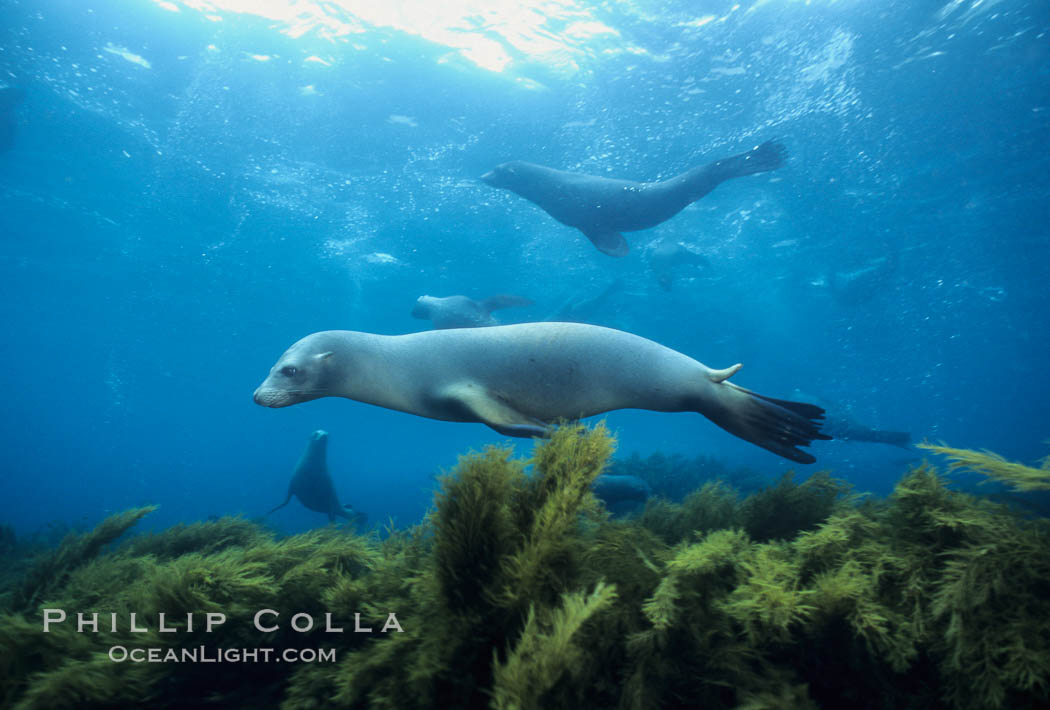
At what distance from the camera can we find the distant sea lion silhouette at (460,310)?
27.8 ft

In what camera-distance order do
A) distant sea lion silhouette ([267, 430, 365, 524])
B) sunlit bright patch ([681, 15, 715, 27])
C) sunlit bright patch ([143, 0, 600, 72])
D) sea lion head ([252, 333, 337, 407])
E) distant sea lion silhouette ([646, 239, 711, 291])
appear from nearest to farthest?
sea lion head ([252, 333, 337, 407]) < sunlit bright patch ([681, 15, 715, 27]) < sunlit bright patch ([143, 0, 600, 72]) < distant sea lion silhouette ([267, 430, 365, 524]) < distant sea lion silhouette ([646, 239, 711, 291])

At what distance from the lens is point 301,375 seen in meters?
3.16

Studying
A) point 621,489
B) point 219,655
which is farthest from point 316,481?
point 219,655

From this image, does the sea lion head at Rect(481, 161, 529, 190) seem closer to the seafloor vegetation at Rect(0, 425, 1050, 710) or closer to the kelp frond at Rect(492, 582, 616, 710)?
the seafloor vegetation at Rect(0, 425, 1050, 710)

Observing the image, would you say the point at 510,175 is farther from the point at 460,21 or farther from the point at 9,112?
the point at 9,112

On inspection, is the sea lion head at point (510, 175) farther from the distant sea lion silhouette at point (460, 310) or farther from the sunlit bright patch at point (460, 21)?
the sunlit bright patch at point (460, 21)

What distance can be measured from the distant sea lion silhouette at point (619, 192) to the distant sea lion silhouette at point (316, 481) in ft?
24.4

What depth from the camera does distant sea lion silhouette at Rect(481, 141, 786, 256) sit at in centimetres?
809

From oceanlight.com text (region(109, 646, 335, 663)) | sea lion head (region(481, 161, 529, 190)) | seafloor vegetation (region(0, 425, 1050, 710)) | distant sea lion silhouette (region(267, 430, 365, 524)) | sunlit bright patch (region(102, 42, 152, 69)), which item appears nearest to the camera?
seafloor vegetation (region(0, 425, 1050, 710))

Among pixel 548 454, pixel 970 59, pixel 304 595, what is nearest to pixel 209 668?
pixel 304 595

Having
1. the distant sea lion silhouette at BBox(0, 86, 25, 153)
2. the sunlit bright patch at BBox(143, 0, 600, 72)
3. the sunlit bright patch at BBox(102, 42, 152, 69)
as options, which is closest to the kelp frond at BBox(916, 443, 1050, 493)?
the sunlit bright patch at BBox(143, 0, 600, 72)

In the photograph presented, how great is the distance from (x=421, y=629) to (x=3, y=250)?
116 feet

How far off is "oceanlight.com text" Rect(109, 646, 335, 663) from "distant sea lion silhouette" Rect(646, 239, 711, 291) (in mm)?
17151

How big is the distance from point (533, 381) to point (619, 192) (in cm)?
615
